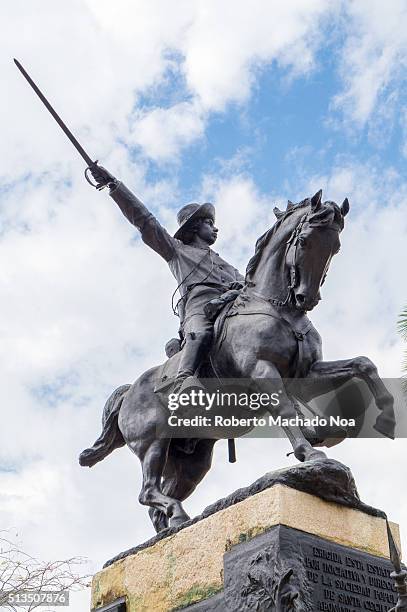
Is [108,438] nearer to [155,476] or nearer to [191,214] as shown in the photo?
[155,476]

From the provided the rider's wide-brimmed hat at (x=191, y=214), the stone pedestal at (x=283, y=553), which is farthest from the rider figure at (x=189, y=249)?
the stone pedestal at (x=283, y=553)

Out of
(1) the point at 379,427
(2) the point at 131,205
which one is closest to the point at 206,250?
(2) the point at 131,205

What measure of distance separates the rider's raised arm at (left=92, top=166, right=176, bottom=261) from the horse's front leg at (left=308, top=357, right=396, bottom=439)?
7.55 feet

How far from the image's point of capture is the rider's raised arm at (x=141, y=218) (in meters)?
8.78

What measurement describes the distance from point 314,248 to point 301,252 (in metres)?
0.11

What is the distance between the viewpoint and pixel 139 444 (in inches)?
324

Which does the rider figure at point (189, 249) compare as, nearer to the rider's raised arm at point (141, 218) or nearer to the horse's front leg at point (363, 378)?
the rider's raised arm at point (141, 218)

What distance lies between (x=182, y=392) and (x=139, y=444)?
99 cm

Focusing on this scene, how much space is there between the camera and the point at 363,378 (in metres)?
7.09

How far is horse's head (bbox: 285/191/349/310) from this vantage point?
281 inches

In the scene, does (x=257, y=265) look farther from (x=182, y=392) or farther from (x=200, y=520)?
(x=200, y=520)

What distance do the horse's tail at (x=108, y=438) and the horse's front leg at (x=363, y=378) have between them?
2.24 meters

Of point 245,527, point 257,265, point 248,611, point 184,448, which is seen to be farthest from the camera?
point 184,448

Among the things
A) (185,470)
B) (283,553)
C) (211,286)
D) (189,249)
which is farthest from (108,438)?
(283,553)
